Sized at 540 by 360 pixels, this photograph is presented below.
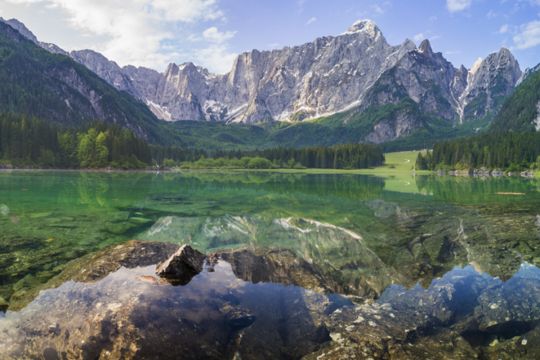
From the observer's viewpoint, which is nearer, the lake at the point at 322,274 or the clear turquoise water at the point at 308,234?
the lake at the point at 322,274

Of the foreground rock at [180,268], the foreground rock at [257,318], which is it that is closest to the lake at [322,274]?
the foreground rock at [257,318]

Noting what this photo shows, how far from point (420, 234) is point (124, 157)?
181215mm

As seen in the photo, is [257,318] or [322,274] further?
[322,274]

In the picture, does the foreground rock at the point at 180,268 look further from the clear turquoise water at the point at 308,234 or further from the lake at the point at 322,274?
the clear turquoise water at the point at 308,234

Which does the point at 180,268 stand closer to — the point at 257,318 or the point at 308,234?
the point at 257,318

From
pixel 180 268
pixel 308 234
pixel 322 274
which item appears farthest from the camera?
pixel 308 234

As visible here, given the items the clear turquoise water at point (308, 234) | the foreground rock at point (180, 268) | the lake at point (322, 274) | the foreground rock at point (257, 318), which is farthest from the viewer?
the clear turquoise water at point (308, 234)

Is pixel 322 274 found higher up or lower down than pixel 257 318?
lower down

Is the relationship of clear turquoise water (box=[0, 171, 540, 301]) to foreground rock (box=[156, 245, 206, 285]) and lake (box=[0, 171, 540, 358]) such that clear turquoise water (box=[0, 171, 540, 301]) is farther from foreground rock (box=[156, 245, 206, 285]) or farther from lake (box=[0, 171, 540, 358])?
foreground rock (box=[156, 245, 206, 285])

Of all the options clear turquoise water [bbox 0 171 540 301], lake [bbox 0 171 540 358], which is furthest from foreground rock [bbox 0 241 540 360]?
clear turquoise water [bbox 0 171 540 301]

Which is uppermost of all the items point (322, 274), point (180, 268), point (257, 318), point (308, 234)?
point (180, 268)

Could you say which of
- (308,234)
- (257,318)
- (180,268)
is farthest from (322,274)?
(308,234)

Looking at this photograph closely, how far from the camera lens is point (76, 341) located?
36.3 feet

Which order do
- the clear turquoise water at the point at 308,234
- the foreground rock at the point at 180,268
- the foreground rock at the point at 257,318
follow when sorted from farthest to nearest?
the clear turquoise water at the point at 308,234, the foreground rock at the point at 180,268, the foreground rock at the point at 257,318
